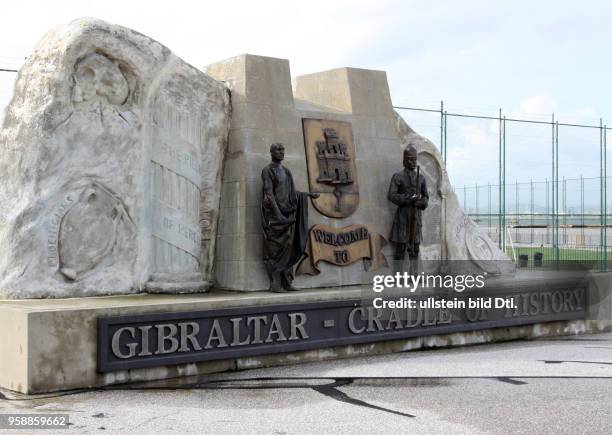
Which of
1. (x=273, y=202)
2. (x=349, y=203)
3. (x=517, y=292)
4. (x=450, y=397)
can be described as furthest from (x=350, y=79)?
(x=450, y=397)

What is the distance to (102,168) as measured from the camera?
8.82 metres

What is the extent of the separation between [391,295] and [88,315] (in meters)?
4.05

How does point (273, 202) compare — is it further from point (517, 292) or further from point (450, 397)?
point (517, 292)

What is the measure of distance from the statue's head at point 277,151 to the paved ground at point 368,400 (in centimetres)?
240

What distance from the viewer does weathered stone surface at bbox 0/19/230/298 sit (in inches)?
331

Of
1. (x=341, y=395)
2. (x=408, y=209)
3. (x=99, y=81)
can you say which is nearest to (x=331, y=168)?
(x=408, y=209)

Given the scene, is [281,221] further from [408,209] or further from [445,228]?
[445,228]

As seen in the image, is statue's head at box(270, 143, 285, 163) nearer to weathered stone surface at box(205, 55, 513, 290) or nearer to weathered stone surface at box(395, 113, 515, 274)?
weathered stone surface at box(205, 55, 513, 290)

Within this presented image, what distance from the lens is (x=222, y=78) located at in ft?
35.0

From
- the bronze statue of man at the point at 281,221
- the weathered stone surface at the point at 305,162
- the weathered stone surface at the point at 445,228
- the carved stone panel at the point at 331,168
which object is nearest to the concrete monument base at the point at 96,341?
the bronze statue of man at the point at 281,221

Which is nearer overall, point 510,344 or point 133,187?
point 133,187

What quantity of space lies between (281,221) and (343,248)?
1455mm

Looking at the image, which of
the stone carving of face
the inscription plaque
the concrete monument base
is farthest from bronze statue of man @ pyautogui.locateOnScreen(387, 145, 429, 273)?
the stone carving of face

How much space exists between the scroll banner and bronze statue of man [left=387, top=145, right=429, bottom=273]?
0.27 m
